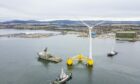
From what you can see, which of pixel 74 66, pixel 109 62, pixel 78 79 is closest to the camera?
pixel 78 79

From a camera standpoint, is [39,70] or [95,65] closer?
[39,70]

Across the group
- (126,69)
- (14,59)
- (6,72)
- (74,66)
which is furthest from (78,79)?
(14,59)

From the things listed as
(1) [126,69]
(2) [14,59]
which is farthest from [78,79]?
(2) [14,59]

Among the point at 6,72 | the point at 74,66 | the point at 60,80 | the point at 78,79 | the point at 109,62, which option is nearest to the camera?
the point at 60,80

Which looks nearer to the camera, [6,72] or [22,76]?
[22,76]

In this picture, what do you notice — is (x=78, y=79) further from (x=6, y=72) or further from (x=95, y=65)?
(x=6, y=72)

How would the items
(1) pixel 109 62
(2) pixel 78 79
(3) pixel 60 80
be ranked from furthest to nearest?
(1) pixel 109 62 < (2) pixel 78 79 < (3) pixel 60 80

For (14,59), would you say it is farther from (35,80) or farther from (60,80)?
(60,80)

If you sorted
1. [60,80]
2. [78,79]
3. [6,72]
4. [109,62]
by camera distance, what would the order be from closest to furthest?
[60,80], [78,79], [6,72], [109,62]
